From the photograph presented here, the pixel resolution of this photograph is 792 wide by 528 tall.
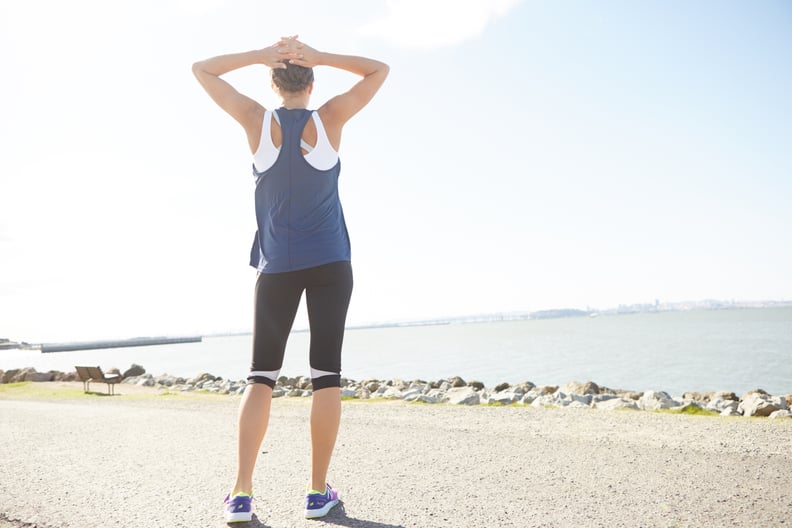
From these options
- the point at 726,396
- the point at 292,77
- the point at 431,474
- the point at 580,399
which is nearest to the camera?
the point at 292,77

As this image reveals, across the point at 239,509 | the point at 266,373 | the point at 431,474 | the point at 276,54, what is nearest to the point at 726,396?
the point at 431,474

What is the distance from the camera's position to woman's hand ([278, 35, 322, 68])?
10.2ft

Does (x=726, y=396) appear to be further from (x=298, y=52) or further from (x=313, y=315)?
(x=298, y=52)

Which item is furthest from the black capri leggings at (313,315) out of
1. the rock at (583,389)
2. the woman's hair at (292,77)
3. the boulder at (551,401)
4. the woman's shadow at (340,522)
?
the rock at (583,389)

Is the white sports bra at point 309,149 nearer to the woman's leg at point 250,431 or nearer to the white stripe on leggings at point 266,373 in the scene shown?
the white stripe on leggings at point 266,373

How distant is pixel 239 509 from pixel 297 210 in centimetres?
162

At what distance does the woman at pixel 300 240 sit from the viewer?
3.09m

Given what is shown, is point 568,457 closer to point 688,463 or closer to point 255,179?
point 688,463

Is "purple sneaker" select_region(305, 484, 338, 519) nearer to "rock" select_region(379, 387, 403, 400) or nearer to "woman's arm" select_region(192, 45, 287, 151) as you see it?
"woman's arm" select_region(192, 45, 287, 151)

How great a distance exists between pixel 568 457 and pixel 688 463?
89 centimetres

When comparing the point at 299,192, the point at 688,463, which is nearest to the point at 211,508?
the point at 299,192

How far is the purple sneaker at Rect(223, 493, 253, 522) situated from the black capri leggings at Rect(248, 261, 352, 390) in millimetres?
605

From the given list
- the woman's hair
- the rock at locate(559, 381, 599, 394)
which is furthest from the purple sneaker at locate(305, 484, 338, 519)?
the rock at locate(559, 381, 599, 394)

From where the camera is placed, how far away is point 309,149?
3.10m
